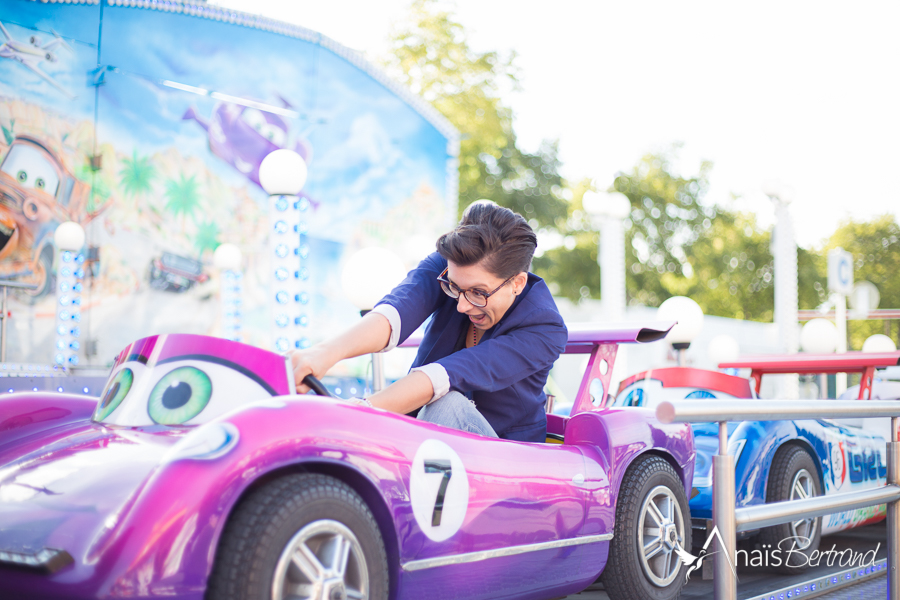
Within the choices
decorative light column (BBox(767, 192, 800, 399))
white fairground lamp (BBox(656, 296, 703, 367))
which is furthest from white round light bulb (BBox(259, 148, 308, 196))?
decorative light column (BBox(767, 192, 800, 399))

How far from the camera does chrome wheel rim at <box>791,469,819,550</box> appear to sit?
376cm

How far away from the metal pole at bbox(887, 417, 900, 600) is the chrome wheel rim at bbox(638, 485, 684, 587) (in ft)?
2.32

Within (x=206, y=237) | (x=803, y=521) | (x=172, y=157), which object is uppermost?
(x=172, y=157)

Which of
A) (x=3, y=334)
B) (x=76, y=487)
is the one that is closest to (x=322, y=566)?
(x=76, y=487)

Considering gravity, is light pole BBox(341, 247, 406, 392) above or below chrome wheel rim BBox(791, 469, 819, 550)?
above

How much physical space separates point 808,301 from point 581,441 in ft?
110

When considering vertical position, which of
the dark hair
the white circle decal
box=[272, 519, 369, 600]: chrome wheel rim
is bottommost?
box=[272, 519, 369, 600]: chrome wheel rim

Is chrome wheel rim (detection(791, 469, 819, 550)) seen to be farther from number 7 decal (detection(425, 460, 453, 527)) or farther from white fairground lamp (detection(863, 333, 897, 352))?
Result: white fairground lamp (detection(863, 333, 897, 352))

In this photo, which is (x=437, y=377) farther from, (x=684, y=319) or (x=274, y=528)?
(x=684, y=319)

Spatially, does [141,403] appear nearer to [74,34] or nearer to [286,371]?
[286,371]

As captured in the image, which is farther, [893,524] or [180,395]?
[893,524]

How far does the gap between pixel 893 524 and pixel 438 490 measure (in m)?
1.87

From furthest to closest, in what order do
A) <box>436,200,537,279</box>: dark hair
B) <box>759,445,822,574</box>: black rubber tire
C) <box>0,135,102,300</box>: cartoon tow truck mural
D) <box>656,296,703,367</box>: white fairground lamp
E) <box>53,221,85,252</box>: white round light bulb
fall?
<box>0,135,102,300</box>: cartoon tow truck mural → <box>53,221,85,252</box>: white round light bulb → <box>656,296,703,367</box>: white fairground lamp → <box>759,445,822,574</box>: black rubber tire → <box>436,200,537,279</box>: dark hair

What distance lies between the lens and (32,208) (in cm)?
1112
